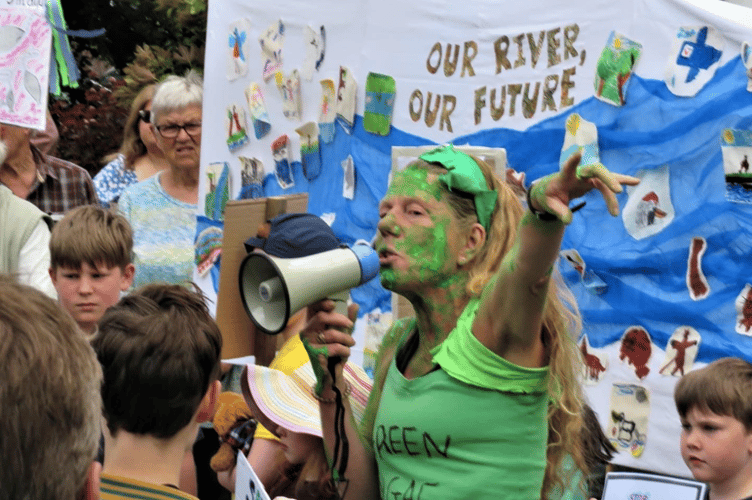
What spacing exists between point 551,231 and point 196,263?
10.9ft

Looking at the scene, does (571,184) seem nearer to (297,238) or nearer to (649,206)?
(297,238)

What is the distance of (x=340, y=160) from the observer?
432 cm

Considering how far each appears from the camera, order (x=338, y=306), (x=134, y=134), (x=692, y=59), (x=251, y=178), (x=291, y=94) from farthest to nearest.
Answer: (x=134, y=134)
(x=251, y=178)
(x=291, y=94)
(x=692, y=59)
(x=338, y=306)

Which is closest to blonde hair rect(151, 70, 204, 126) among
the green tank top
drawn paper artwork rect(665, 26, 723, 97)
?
drawn paper artwork rect(665, 26, 723, 97)

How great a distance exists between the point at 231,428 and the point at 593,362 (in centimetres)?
122

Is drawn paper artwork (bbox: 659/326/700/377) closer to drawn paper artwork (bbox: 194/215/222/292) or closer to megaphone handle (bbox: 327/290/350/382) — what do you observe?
megaphone handle (bbox: 327/290/350/382)

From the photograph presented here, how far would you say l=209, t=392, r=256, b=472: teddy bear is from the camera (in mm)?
3145

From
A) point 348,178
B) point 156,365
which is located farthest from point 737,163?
point 156,365

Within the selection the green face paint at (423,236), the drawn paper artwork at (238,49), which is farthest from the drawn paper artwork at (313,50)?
the green face paint at (423,236)

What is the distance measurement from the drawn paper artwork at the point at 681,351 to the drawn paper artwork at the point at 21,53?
9.91 ft

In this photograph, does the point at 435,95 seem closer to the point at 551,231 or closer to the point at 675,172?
the point at 675,172

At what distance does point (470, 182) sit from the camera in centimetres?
240

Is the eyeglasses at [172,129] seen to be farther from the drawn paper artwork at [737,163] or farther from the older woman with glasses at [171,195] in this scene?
the drawn paper artwork at [737,163]

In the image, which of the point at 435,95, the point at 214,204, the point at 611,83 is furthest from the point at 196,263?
the point at 611,83
